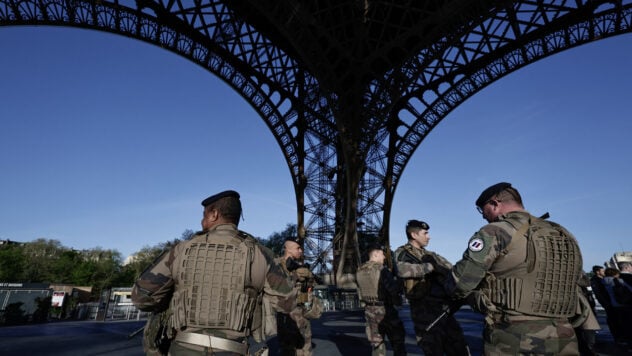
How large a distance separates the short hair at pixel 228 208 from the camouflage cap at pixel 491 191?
7.32ft

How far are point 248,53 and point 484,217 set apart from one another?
1801cm

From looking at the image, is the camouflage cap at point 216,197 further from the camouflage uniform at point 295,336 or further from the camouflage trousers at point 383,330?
the camouflage trousers at point 383,330

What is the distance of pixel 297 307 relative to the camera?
519cm

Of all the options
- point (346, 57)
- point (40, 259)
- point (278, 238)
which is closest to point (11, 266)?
point (40, 259)

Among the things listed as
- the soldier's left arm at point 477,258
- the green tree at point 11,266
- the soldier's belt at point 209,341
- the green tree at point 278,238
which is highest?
the green tree at point 278,238

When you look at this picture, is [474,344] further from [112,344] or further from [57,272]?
[57,272]

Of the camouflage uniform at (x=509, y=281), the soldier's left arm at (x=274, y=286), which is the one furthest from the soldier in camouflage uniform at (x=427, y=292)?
the soldier's left arm at (x=274, y=286)

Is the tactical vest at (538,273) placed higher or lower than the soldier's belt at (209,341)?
higher

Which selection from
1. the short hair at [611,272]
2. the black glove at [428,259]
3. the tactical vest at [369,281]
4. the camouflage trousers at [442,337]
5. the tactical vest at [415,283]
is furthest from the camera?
the short hair at [611,272]

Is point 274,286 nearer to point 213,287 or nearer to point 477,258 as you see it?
point 213,287

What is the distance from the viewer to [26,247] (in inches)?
2153

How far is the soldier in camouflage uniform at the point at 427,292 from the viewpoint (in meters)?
4.13

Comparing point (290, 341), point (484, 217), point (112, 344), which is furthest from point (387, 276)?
point (112, 344)

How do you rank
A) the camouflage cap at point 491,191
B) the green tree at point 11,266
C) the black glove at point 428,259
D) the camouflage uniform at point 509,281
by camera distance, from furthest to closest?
the green tree at point 11,266 < the black glove at point 428,259 < the camouflage cap at point 491,191 < the camouflage uniform at point 509,281
